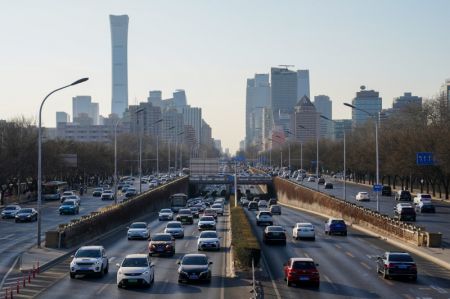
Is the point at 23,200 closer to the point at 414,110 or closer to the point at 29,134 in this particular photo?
the point at 29,134

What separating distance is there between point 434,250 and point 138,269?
2107cm

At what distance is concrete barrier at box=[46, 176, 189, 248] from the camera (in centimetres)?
4572

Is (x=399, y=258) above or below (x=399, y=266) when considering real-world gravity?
above

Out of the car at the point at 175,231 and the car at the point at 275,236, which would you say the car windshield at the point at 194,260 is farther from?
the car at the point at 175,231

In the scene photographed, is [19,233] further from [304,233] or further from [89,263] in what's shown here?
[89,263]

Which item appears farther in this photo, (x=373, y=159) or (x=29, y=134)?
(x=373, y=159)

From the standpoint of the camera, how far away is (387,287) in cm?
3062

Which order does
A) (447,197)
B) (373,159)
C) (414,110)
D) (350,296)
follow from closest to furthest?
(350,296), (447,197), (373,159), (414,110)

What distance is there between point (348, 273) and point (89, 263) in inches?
453

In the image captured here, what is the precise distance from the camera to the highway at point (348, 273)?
2884cm

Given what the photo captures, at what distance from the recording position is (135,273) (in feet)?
98.9

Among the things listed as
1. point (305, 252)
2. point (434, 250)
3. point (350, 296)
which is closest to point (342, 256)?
point (305, 252)

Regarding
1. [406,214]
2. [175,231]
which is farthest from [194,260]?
[406,214]

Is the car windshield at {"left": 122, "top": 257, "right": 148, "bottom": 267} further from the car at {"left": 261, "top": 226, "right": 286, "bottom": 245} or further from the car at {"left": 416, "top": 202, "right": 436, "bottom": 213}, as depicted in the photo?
the car at {"left": 416, "top": 202, "right": 436, "bottom": 213}
